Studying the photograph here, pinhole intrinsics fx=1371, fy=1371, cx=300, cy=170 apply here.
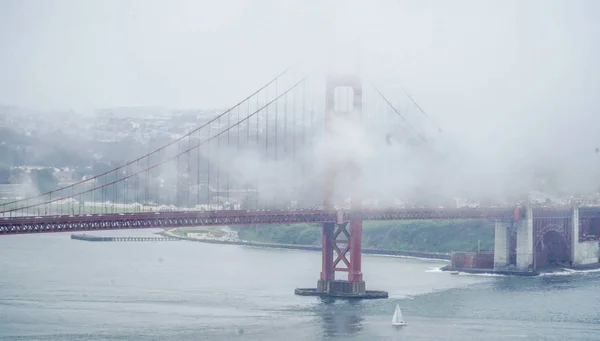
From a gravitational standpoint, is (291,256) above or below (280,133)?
below

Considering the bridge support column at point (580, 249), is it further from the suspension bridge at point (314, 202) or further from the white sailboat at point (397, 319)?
the white sailboat at point (397, 319)

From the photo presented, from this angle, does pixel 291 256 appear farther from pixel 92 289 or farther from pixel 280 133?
pixel 280 133

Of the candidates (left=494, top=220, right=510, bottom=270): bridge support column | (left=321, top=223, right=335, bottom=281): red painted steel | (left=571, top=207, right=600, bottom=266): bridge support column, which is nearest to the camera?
(left=321, top=223, right=335, bottom=281): red painted steel

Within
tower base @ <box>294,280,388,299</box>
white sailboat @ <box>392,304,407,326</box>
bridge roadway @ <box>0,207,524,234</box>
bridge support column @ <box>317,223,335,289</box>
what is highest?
bridge roadway @ <box>0,207,524,234</box>

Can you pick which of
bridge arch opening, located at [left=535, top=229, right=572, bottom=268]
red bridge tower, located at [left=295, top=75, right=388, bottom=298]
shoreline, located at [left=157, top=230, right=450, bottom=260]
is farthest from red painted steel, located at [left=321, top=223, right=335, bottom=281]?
shoreline, located at [left=157, top=230, right=450, bottom=260]

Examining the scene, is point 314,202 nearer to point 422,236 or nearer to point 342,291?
point 422,236

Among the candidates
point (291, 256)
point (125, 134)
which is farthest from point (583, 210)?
point (125, 134)

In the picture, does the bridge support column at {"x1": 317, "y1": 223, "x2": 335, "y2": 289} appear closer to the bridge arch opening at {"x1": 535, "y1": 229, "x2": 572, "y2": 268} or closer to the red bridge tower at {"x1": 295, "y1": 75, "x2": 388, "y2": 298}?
the red bridge tower at {"x1": 295, "y1": 75, "x2": 388, "y2": 298}
